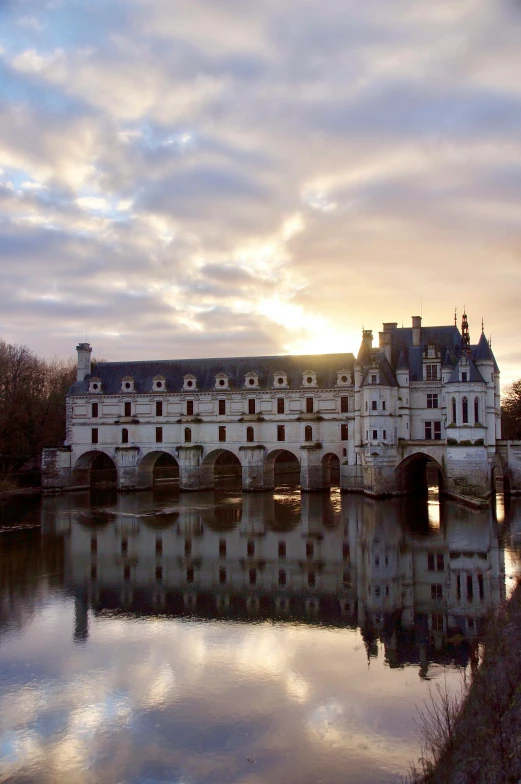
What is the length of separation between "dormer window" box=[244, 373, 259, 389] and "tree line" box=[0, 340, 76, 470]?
17.0 meters

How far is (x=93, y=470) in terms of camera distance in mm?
53312

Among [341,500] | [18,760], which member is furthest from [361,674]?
[341,500]

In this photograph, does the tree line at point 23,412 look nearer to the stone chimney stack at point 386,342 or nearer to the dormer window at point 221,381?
the dormer window at point 221,381

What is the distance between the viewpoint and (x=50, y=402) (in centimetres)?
5681

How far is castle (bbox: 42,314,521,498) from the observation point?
3666 centimetres

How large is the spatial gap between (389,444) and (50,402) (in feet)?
99.8

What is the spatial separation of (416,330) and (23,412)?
96.9ft

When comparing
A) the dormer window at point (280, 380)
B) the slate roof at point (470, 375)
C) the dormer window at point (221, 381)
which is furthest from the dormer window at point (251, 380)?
the slate roof at point (470, 375)

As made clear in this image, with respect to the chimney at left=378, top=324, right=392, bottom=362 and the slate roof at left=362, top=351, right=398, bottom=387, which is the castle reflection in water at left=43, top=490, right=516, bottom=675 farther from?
the chimney at left=378, top=324, right=392, bottom=362

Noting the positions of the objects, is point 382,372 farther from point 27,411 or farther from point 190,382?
point 27,411

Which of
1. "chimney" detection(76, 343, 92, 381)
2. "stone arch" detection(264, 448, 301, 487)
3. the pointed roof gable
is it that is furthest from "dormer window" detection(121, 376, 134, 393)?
the pointed roof gable

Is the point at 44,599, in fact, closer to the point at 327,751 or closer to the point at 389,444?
the point at 327,751

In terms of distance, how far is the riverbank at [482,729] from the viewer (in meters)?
6.71

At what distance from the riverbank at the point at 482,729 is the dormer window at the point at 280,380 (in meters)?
34.7
